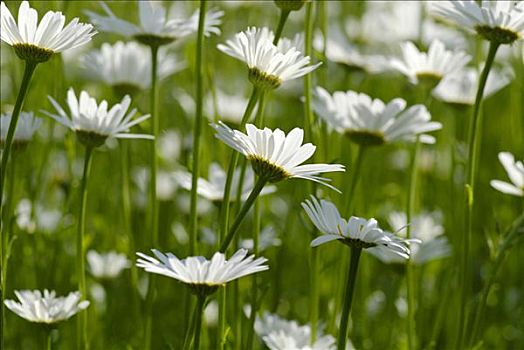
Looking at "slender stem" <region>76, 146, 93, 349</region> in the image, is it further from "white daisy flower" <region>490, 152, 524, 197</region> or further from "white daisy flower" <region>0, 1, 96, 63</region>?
"white daisy flower" <region>490, 152, 524, 197</region>

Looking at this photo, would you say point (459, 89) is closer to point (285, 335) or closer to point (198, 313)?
point (285, 335)

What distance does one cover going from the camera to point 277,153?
1.12 metres

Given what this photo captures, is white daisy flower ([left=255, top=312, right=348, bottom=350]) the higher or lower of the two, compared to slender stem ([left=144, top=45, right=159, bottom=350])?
lower

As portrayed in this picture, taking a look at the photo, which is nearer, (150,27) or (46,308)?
(46,308)

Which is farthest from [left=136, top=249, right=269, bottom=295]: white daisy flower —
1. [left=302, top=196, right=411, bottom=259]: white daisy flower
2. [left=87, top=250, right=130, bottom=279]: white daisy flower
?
[left=87, top=250, right=130, bottom=279]: white daisy flower

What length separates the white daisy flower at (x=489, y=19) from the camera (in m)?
1.36

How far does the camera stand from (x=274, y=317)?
1545 mm

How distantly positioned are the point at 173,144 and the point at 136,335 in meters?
0.98

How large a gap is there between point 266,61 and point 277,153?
0.53 feet

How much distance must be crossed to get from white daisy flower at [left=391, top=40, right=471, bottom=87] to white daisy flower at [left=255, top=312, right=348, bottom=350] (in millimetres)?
529

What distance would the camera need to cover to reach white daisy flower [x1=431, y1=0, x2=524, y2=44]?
1.36 m

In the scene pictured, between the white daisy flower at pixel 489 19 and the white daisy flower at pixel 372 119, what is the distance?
0.80ft

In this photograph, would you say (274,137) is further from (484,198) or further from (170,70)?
(484,198)

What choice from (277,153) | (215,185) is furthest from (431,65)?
(277,153)
